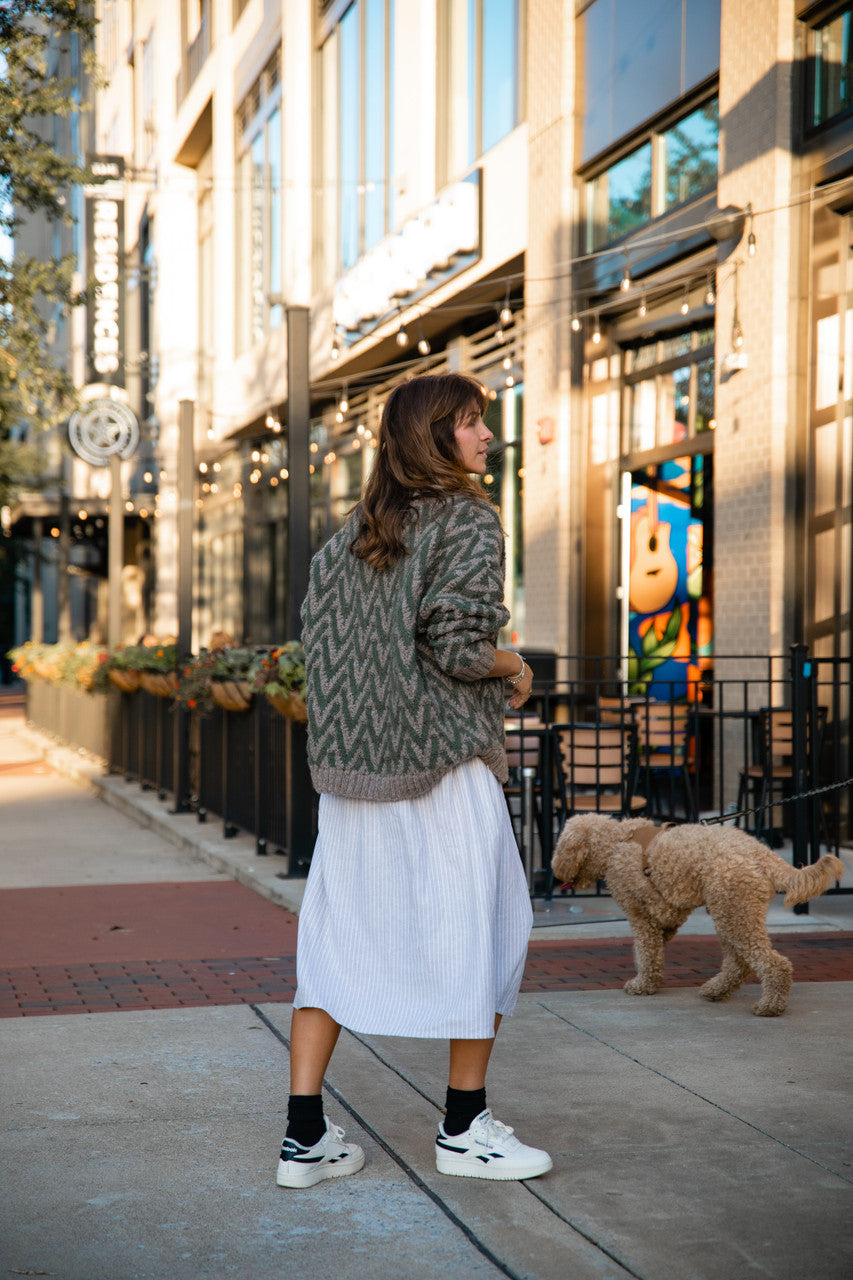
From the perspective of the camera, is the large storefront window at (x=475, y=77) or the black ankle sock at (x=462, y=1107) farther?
the large storefront window at (x=475, y=77)

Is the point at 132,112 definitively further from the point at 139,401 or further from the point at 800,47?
the point at 800,47

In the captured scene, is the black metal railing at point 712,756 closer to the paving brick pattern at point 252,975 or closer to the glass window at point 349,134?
the paving brick pattern at point 252,975

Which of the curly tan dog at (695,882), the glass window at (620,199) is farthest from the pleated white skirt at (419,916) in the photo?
the glass window at (620,199)

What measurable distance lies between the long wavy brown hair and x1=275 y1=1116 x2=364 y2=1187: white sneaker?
146cm

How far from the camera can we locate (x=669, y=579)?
1220 centimetres

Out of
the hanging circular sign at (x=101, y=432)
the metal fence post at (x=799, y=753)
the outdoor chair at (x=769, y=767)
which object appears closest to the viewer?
the metal fence post at (x=799, y=753)

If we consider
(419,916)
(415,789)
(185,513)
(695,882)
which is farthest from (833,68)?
(419,916)

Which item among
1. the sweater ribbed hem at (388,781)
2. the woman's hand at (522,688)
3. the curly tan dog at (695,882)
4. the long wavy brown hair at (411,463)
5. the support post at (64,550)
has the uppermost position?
the support post at (64,550)

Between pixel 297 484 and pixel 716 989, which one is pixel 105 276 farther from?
pixel 716 989

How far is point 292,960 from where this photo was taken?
6.47 m

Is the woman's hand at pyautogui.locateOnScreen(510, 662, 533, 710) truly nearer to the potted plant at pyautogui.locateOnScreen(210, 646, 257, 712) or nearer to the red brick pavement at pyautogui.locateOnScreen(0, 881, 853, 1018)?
the red brick pavement at pyautogui.locateOnScreen(0, 881, 853, 1018)

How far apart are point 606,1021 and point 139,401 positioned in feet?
95.6

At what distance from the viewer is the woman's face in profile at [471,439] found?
3576 mm

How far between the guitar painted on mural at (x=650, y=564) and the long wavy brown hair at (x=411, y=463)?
8.73m
